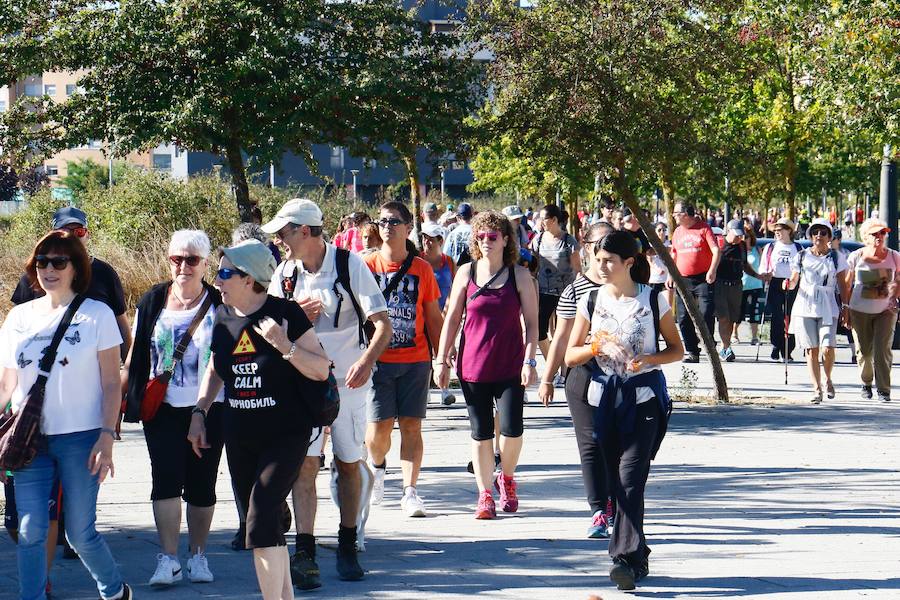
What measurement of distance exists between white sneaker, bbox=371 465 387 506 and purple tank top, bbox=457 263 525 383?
803 millimetres

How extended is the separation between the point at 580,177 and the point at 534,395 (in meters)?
2.23

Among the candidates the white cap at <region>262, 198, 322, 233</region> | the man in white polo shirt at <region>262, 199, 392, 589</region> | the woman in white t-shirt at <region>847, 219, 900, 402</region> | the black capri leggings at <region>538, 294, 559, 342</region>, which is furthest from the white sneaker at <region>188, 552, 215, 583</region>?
the woman in white t-shirt at <region>847, 219, 900, 402</region>

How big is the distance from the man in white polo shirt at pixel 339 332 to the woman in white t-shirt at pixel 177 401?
1.47ft

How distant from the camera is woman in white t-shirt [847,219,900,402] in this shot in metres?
13.4

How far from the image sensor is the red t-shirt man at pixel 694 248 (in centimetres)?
1691

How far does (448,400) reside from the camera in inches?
509

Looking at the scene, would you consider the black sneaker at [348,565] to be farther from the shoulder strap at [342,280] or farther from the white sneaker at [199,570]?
the shoulder strap at [342,280]

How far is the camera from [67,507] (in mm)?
5656

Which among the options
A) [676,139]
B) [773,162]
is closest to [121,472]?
[676,139]

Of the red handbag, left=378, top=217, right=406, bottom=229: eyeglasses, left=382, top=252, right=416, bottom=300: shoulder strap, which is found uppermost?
left=378, top=217, right=406, bottom=229: eyeglasses

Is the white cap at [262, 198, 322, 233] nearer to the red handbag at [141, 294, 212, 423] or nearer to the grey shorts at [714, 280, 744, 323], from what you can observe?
the red handbag at [141, 294, 212, 423]

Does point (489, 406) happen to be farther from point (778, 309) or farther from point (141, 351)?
point (778, 309)

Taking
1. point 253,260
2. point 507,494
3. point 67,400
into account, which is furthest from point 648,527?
point 67,400

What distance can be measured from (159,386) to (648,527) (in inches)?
118
